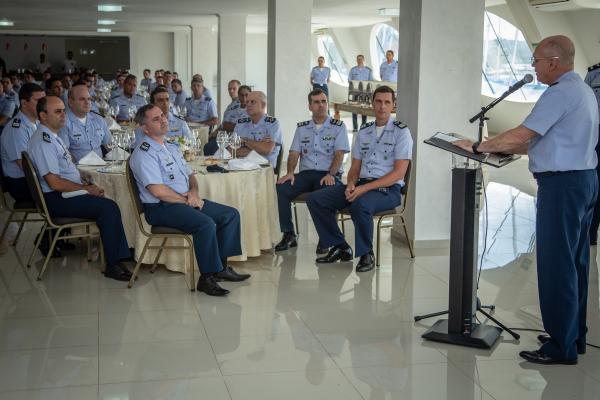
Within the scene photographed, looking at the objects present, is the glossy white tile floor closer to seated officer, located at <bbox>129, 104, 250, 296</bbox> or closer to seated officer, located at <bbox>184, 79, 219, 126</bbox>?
seated officer, located at <bbox>129, 104, 250, 296</bbox>

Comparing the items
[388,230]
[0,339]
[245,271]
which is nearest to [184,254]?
[245,271]

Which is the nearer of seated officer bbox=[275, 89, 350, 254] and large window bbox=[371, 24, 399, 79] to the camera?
seated officer bbox=[275, 89, 350, 254]

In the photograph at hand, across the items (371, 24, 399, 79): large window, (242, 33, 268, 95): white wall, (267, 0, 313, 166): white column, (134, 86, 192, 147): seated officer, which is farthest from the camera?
(242, 33, 268, 95): white wall

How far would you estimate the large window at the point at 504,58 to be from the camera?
65.7ft

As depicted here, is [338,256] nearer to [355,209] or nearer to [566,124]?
[355,209]

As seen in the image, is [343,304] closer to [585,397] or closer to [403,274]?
[403,274]

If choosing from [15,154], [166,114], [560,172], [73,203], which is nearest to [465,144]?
[560,172]

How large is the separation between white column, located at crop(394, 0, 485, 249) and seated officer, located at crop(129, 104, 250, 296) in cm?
196

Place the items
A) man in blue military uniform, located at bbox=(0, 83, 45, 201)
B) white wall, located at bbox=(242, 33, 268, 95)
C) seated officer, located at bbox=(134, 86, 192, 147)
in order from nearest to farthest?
man in blue military uniform, located at bbox=(0, 83, 45, 201), seated officer, located at bbox=(134, 86, 192, 147), white wall, located at bbox=(242, 33, 268, 95)

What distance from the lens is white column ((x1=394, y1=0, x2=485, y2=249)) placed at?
684cm

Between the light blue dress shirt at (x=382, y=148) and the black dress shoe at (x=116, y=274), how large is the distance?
6.77ft

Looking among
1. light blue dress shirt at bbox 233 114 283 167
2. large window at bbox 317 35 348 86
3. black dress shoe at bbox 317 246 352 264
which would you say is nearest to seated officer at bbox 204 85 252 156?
light blue dress shirt at bbox 233 114 283 167

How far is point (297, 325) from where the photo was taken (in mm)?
4836

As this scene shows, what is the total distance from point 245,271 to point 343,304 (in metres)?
1.13
